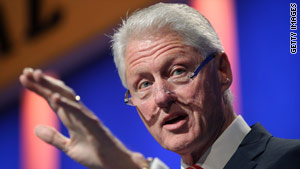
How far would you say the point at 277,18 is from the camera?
2.07m

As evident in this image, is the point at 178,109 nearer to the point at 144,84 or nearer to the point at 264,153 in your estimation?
the point at 144,84

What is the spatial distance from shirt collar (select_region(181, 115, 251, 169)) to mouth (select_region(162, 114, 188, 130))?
134 millimetres

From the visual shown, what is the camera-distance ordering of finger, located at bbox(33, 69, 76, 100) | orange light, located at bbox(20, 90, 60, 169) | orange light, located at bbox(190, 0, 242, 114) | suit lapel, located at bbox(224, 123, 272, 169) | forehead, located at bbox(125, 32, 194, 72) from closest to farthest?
finger, located at bbox(33, 69, 76, 100) → suit lapel, located at bbox(224, 123, 272, 169) → forehead, located at bbox(125, 32, 194, 72) → orange light, located at bbox(190, 0, 242, 114) → orange light, located at bbox(20, 90, 60, 169)

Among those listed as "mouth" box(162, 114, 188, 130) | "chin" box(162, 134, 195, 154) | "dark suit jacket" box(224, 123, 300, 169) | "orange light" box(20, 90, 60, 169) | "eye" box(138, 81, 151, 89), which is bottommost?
"dark suit jacket" box(224, 123, 300, 169)

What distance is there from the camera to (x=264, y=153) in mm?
1422

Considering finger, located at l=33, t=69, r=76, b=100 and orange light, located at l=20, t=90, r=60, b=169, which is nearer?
finger, located at l=33, t=69, r=76, b=100

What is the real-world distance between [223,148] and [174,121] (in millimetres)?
177

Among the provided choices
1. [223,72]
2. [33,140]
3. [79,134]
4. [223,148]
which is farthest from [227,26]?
[33,140]

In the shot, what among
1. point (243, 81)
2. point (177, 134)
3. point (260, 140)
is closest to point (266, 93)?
point (243, 81)

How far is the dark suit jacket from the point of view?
135 centimetres

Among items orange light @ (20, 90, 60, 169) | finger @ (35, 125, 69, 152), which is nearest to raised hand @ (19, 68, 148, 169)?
finger @ (35, 125, 69, 152)

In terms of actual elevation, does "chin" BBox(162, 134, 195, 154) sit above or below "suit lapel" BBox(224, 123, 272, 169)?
above

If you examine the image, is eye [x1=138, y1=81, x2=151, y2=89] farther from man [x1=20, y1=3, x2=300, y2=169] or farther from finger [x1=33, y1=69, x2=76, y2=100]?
finger [x1=33, y1=69, x2=76, y2=100]

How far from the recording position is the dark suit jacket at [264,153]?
4.43 feet
